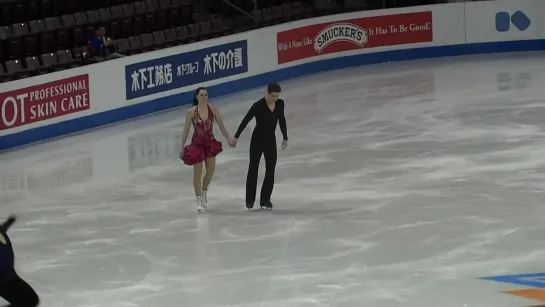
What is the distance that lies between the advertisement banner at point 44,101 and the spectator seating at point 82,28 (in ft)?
1.45

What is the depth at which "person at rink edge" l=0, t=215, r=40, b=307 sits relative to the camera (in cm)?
873

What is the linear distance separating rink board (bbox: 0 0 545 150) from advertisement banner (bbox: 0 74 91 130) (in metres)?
0.02

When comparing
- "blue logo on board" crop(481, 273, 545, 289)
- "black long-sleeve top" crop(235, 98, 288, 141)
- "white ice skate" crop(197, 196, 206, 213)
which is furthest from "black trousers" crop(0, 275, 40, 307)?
"white ice skate" crop(197, 196, 206, 213)

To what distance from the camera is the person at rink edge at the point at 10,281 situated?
873 centimetres

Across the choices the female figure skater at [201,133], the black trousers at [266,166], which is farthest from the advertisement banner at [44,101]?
the black trousers at [266,166]

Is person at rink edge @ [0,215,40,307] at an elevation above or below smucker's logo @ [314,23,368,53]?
above

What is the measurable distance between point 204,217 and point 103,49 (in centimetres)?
884

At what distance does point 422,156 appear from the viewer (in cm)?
1725

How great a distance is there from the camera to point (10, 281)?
9000 millimetres

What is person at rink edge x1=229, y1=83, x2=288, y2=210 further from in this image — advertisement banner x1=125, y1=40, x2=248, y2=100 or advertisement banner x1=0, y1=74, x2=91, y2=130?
advertisement banner x1=125, y1=40, x2=248, y2=100

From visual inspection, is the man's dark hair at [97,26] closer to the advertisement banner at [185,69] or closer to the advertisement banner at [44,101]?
the advertisement banner at [185,69]

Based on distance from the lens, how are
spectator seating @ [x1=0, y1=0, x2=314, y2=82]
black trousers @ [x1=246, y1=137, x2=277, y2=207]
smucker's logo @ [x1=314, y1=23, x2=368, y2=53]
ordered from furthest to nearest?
smucker's logo @ [x1=314, y1=23, x2=368, y2=53] < spectator seating @ [x1=0, y1=0, x2=314, y2=82] < black trousers @ [x1=246, y1=137, x2=277, y2=207]

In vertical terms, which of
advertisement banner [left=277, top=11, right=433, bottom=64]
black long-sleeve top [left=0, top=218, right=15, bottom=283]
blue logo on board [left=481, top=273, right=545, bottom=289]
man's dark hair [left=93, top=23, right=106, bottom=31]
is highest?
black long-sleeve top [left=0, top=218, right=15, bottom=283]

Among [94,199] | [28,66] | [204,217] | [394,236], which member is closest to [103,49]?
[28,66]
